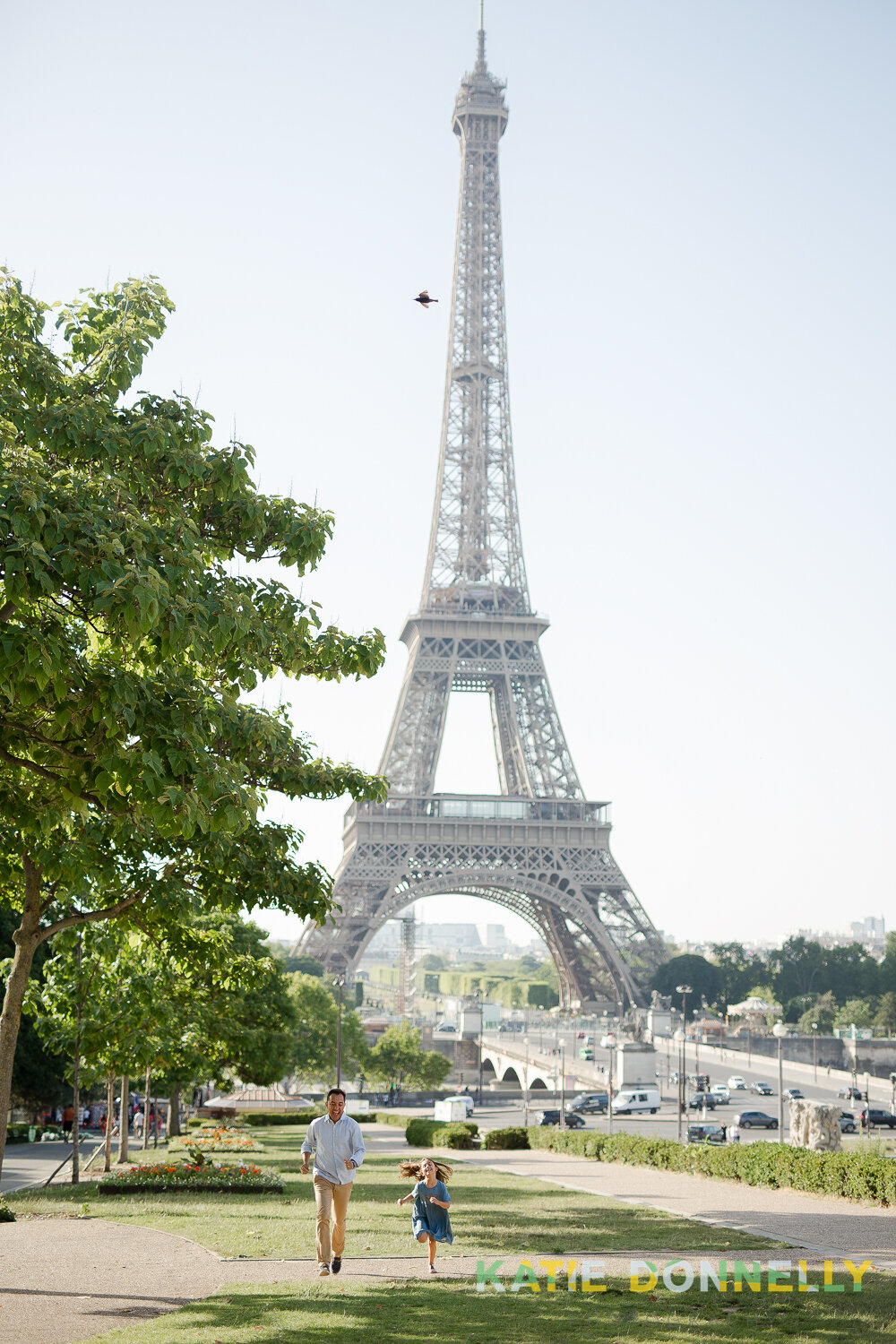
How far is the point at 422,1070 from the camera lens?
279 ft

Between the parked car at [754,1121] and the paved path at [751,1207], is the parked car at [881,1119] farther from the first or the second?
the paved path at [751,1207]

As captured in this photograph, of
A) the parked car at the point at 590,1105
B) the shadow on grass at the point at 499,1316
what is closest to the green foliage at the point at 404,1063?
the parked car at the point at 590,1105

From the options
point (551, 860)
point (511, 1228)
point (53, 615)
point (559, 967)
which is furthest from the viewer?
point (559, 967)

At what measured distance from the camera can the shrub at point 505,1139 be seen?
37.1m

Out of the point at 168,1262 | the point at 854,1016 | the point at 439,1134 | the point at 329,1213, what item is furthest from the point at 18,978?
the point at 854,1016

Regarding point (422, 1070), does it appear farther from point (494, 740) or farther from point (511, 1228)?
point (511, 1228)

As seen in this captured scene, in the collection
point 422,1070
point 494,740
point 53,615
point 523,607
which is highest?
point 523,607

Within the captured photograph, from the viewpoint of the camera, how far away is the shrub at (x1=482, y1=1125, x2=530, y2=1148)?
37.1 m

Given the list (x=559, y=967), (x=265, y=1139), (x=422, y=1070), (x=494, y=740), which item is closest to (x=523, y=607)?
(x=494, y=740)

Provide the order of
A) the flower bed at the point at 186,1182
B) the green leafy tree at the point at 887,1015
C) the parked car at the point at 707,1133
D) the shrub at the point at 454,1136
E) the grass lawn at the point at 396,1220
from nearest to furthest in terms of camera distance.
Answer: the grass lawn at the point at 396,1220 → the flower bed at the point at 186,1182 → the shrub at the point at 454,1136 → the parked car at the point at 707,1133 → the green leafy tree at the point at 887,1015

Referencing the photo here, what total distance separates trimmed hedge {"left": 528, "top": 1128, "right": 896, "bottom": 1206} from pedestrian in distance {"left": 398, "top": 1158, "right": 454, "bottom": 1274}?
10.5 meters

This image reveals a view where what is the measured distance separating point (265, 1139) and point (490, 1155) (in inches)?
363

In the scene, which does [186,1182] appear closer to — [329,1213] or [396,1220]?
[396,1220]

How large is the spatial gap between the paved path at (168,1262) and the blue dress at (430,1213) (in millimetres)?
461
